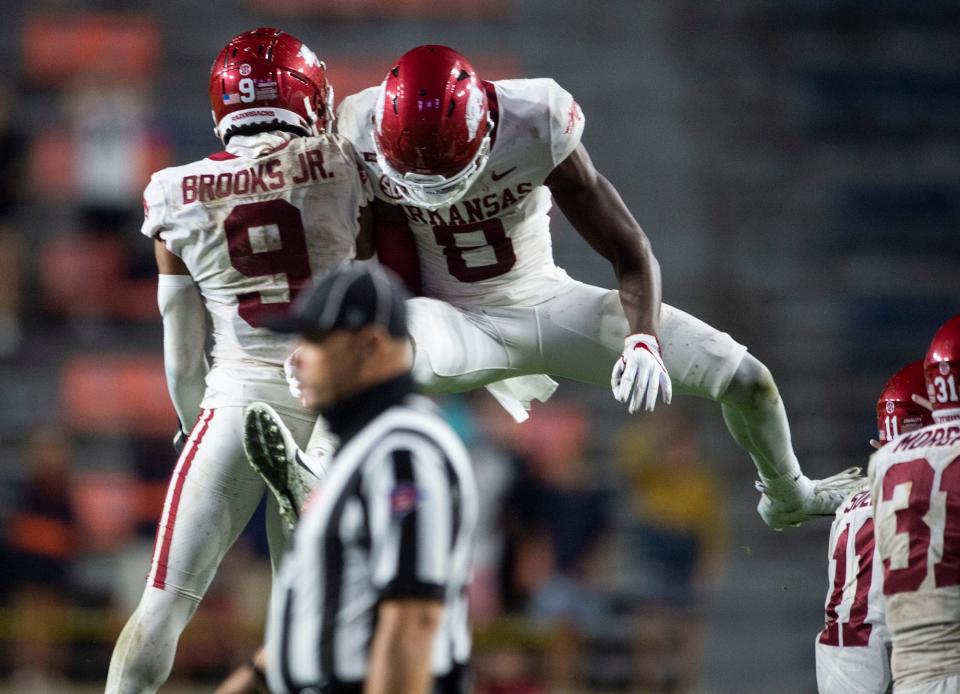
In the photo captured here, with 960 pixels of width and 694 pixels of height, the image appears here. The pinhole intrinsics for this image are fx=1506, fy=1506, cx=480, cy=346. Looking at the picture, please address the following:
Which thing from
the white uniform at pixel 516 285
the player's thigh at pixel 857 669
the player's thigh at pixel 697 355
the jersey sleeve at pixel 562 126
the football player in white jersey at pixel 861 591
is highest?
the jersey sleeve at pixel 562 126

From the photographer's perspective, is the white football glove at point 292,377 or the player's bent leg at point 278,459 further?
the white football glove at point 292,377

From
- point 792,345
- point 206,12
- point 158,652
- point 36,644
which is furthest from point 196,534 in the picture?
point 206,12

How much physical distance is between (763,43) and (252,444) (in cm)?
919

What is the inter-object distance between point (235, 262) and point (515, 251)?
88cm

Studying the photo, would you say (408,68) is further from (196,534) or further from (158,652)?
(158,652)

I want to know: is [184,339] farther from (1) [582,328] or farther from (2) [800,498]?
(2) [800,498]

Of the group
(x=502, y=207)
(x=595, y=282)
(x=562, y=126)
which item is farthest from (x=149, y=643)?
(x=595, y=282)

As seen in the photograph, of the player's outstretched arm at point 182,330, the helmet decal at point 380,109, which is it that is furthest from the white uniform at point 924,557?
the player's outstretched arm at point 182,330

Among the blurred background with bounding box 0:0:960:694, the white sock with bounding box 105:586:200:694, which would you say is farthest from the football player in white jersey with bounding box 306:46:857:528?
the blurred background with bounding box 0:0:960:694

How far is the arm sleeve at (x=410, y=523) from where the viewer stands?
2.71m

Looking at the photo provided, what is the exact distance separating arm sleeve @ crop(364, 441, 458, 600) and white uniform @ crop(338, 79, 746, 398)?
147 centimetres

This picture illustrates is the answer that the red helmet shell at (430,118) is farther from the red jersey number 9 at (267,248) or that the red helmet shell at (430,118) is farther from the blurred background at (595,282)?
the blurred background at (595,282)

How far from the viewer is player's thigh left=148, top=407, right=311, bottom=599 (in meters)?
4.17

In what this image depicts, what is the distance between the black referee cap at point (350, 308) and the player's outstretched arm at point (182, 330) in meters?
1.44
